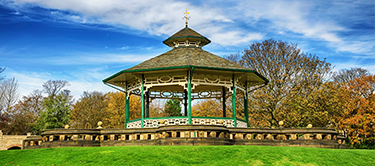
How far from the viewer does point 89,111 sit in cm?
5759

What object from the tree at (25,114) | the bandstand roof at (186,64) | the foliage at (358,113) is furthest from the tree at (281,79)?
the tree at (25,114)

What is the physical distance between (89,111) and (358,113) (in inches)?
1622

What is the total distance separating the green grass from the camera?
12023mm

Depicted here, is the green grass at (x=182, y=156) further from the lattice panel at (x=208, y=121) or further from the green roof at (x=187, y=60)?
the green roof at (x=187, y=60)

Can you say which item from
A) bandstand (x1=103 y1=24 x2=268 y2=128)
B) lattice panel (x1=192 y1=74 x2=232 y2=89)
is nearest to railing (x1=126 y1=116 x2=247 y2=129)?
bandstand (x1=103 y1=24 x2=268 y2=128)

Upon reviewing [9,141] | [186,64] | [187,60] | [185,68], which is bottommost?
[9,141]

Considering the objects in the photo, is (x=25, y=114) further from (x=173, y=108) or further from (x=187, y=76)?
(x=187, y=76)

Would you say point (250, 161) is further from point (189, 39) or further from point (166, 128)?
point (189, 39)

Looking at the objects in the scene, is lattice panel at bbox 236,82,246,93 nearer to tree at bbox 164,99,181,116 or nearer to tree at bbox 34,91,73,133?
tree at bbox 164,99,181,116

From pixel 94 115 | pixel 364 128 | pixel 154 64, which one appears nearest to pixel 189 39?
pixel 154 64

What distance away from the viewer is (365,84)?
36375 mm

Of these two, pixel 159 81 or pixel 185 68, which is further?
pixel 159 81

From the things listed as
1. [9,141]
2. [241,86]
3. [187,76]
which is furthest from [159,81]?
[9,141]

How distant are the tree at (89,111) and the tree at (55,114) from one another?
Result: 290 centimetres
